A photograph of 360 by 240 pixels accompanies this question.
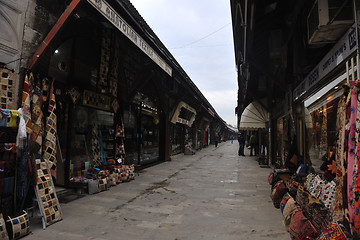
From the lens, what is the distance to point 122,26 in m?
4.63

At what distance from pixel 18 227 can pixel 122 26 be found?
3.89 m

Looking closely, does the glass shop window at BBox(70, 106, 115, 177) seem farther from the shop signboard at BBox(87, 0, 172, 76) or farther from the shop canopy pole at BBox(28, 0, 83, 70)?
the shop signboard at BBox(87, 0, 172, 76)

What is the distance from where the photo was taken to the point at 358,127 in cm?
208

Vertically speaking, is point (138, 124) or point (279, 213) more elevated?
point (138, 124)

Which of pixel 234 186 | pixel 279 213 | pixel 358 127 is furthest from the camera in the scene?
pixel 234 186

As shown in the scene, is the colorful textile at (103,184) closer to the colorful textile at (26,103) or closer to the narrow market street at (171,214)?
the narrow market street at (171,214)

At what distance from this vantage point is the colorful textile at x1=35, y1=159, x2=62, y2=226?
11.8ft

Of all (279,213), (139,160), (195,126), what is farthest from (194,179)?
(195,126)

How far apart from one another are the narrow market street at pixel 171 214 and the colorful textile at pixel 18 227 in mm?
144

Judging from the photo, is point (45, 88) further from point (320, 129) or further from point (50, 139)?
point (320, 129)

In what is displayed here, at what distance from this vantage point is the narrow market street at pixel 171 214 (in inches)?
129

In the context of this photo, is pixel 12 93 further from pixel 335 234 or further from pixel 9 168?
pixel 335 234

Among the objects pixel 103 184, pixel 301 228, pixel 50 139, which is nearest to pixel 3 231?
pixel 50 139

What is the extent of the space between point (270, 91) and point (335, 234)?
8917 mm
